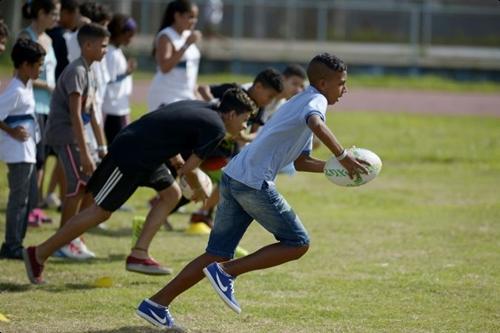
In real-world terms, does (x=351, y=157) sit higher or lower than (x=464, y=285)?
higher

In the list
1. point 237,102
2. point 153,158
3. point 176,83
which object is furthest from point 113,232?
point 237,102

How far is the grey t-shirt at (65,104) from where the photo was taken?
893 centimetres

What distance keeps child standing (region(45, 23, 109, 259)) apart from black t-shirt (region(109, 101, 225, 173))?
948 millimetres

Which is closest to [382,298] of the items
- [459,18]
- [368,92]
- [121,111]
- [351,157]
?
[351,157]

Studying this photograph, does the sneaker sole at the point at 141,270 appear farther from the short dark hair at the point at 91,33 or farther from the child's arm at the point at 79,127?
the short dark hair at the point at 91,33

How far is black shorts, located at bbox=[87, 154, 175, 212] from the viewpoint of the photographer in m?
7.98

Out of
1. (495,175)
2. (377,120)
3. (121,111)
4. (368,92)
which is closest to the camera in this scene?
(121,111)

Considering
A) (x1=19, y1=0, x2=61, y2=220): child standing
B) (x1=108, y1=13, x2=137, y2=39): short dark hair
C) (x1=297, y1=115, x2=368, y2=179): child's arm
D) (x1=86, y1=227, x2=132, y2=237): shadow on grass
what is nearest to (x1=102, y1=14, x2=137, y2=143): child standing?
(x1=108, y1=13, x2=137, y2=39): short dark hair

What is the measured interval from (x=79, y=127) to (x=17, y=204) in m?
0.89

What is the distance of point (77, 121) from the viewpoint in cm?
873

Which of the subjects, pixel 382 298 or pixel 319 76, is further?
pixel 382 298

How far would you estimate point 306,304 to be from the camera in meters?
7.73

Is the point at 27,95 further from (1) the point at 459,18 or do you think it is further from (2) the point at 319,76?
(1) the point at 459,18

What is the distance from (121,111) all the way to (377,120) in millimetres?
10527
